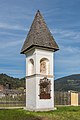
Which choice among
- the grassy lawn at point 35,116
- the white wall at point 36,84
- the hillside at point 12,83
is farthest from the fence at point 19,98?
the hillside at point 12,83

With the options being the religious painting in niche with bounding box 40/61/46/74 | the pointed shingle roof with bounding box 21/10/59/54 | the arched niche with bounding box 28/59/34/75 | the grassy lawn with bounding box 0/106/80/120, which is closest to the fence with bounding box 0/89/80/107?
the arched niche with bounding box 28/59/34/75

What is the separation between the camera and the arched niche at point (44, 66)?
19047mm

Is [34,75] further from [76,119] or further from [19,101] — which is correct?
[19,101]

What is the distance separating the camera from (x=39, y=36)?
18797 mm

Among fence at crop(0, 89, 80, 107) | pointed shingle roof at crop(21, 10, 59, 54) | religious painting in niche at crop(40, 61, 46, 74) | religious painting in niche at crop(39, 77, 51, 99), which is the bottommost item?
fence at crop(0, 89, 80, 107)

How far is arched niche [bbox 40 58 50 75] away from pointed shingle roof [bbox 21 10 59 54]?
1.23 meters

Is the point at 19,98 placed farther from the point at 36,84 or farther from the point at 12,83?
the point at 12,83

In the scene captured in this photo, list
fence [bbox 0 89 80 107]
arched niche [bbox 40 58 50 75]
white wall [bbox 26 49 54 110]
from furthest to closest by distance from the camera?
fence [bbox 0 89 80 107], arched niche [bbox 40 58 50 75], white wall [bbox 26 49 54 110]

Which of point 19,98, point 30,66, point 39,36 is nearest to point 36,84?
point 30,66

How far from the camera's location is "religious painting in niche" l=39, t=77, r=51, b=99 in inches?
713

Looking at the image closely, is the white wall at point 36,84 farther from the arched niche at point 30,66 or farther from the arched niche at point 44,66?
the arched niche at point 30,66

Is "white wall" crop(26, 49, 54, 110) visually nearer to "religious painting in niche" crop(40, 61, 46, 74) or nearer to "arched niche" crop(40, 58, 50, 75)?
"arched niche" crop(40, 58, 50, 75)

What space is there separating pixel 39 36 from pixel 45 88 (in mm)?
4049

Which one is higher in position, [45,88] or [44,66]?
[44,66]
